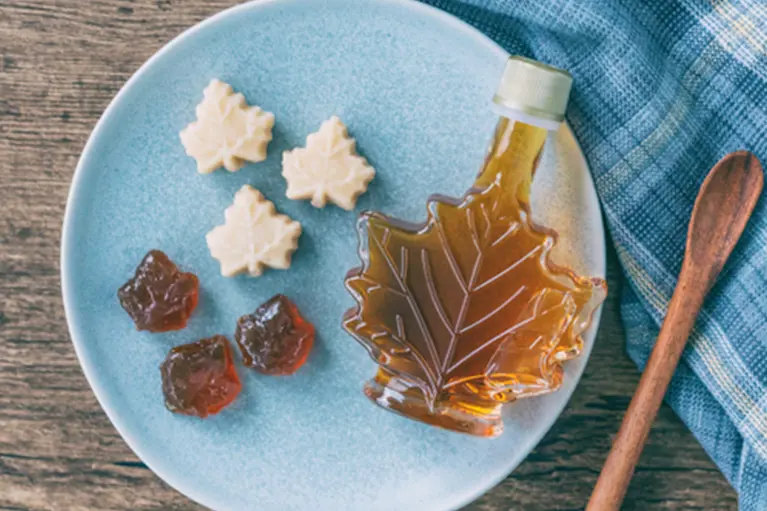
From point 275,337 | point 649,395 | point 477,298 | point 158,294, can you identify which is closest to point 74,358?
point 158,294

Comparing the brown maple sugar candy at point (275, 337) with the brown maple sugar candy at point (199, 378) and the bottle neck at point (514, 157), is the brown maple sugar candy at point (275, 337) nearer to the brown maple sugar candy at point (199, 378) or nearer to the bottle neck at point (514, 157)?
the brown maple sugar candy at point (199, 378)

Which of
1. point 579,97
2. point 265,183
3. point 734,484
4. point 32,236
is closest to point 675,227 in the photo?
point 579,97

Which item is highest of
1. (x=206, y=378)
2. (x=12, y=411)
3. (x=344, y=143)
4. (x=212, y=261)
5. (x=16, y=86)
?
(x=344, y=143)

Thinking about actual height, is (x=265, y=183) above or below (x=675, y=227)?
below

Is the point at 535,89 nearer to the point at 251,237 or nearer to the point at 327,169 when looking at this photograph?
the point at 327,169

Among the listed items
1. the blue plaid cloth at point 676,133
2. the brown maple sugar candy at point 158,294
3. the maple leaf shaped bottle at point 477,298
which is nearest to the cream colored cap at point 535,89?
the maple leaf shaped bottle at point 477,298

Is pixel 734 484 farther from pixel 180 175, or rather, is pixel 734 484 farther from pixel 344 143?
pixel 180 175

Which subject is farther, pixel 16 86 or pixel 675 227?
pixel 16 86
